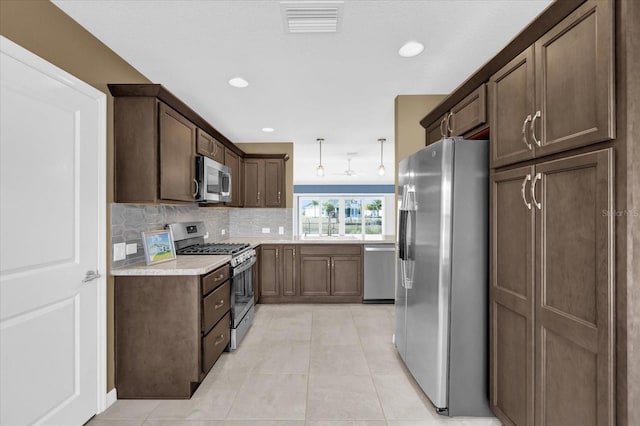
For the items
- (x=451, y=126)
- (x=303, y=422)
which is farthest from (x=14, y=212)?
(x=451, y=126)

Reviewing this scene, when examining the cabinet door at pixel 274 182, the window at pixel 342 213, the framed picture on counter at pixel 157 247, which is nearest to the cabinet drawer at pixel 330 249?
the cabinet door at pixel 274 182

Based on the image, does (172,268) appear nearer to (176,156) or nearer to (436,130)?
(176,156)

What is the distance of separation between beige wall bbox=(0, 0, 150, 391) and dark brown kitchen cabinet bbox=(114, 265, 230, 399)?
0.08 meters

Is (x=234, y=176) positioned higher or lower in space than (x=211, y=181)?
higher

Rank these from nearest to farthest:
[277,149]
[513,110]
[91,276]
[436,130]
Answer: [513,110], [91,276], [436,130], [277,149]

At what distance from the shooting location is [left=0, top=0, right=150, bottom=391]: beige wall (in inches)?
59.2

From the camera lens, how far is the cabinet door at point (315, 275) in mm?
4422

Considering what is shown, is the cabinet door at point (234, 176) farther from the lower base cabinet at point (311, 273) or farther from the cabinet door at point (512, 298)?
the cabinet door at point (512, 298)

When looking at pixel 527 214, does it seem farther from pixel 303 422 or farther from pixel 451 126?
pixel 303 422

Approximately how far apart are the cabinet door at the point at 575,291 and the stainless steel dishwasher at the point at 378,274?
9.60 ft

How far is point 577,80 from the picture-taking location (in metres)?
1.19

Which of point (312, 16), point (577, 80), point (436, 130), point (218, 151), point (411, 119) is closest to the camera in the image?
point (577, 80)

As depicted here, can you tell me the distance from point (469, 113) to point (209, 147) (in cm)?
247

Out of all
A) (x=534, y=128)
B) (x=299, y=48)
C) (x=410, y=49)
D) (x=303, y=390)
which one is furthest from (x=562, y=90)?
(x=303, y=390)
